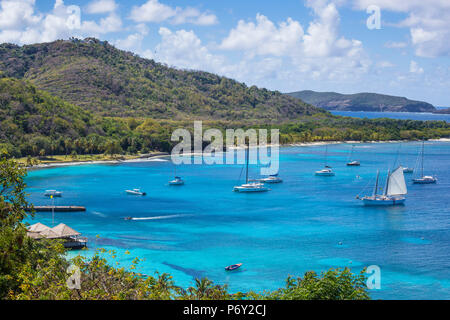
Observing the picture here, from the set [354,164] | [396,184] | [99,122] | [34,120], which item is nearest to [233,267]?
[396,184]

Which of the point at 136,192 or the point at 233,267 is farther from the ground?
the point at 136,192

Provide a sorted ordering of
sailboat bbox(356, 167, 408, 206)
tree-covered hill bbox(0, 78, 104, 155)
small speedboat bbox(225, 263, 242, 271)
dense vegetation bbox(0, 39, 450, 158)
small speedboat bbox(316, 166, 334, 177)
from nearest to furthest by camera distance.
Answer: small speedboat bbox(225, 263, 242, 271), sailboat bbox(356, 167, 408, 206), small speedboat bbox(316, 166, 334, 177), tree-covered hill bbox(0, 78, 104, 155), dense vegetation bbox(0, 39, 450, 158)

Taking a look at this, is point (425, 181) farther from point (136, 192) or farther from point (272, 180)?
point (136, 192)

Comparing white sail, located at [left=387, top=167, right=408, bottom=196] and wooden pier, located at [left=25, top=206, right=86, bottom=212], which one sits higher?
white sail, located at [left=387, top=167, right=408, bottom=196]

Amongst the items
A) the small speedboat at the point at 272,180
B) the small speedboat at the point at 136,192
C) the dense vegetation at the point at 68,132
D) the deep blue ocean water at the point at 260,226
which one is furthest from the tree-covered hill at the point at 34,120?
the small speedboat at the point at 272,180

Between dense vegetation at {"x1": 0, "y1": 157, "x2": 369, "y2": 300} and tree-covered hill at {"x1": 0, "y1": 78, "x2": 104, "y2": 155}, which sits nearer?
dense vegetation at {"x1": 0, "y1": 157, "x2": 369, "y2": 300}

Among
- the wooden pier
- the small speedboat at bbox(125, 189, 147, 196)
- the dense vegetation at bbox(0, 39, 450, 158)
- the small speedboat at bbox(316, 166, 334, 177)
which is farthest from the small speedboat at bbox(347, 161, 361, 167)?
the wooden pier

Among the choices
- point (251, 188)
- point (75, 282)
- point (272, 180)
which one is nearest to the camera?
point (75, 282)

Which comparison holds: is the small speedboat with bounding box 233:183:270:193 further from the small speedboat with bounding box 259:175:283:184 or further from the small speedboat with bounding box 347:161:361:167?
the small speedboat with bounding box 347:161:361:167

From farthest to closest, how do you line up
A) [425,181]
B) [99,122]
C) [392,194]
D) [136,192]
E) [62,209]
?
1. [99,122]
2. [425,181]
3. [136,192]
4. [392,194]
5. [62,209]
